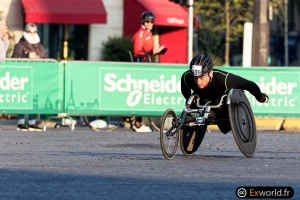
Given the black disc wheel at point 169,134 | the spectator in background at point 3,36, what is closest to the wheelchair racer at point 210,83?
the black disc wheel at point 169,134

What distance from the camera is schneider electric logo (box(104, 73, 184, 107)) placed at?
2009 cm

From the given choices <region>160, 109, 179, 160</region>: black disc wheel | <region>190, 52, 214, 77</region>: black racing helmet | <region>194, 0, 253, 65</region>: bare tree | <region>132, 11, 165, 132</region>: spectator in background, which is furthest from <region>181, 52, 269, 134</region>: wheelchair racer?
<region>194, 0, 253, 65</region>: bare tree

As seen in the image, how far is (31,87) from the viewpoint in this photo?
1972cm

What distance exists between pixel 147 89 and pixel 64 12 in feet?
32.3

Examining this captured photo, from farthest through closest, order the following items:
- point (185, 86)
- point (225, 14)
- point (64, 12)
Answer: point (225, 14)
point (64, 12)
point (185, 86)

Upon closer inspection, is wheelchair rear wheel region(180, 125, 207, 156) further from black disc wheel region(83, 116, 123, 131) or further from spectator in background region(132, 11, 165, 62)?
spectator in background region(132, 11, 165, 62)

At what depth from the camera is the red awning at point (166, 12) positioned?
31.0 metres

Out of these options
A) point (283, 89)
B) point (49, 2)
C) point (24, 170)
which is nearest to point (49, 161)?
point (24, 170)

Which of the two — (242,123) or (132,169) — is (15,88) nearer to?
(242,123)

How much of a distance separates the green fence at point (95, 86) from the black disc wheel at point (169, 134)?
284 inches

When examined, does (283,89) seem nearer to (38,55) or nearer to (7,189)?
(38,55)

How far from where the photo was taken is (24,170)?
454 inches

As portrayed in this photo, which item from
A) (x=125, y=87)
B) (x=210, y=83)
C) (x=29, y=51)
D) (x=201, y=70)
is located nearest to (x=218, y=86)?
(x=210, y=83)

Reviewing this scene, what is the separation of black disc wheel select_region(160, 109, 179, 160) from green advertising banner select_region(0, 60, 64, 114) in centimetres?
720
